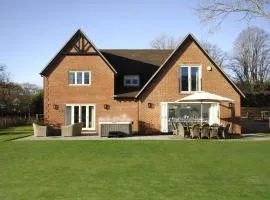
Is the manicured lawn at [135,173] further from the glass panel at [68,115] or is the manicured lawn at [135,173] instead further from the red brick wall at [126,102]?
the glass panel at [68,115]

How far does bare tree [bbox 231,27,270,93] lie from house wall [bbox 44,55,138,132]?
3828cm

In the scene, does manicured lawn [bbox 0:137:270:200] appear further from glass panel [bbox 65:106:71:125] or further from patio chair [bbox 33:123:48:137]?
glass panel [bbox 65:106:71:125]

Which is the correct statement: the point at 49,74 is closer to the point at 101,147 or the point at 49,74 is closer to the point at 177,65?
the point at 177,65

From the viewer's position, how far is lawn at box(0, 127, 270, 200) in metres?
8.74

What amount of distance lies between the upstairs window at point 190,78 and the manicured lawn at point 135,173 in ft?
33.8

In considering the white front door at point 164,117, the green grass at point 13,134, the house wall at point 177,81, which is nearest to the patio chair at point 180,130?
the white front door at point 164,117

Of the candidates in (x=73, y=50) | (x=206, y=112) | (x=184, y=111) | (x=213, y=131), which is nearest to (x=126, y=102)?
(x=184, y=111)

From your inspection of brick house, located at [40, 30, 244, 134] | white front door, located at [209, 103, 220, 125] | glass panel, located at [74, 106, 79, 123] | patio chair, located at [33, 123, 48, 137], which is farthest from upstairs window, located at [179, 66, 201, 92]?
patio chair, located at [33, 123, 48, 137]

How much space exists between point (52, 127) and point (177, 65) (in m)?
9.81

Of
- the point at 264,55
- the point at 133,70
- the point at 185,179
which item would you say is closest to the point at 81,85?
the point at 133,70

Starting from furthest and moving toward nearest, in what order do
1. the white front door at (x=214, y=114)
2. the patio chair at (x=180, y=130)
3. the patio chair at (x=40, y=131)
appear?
1. the white front door at (x=214, y=114)
2. the patio chair at (x=40, y=131)
3. the patio chair at (x=180, y=130)

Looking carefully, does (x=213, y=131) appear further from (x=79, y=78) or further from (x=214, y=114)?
(x=79, y=78)

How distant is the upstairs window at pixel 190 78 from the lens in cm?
2733

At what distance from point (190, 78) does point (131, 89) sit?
4.60 m
